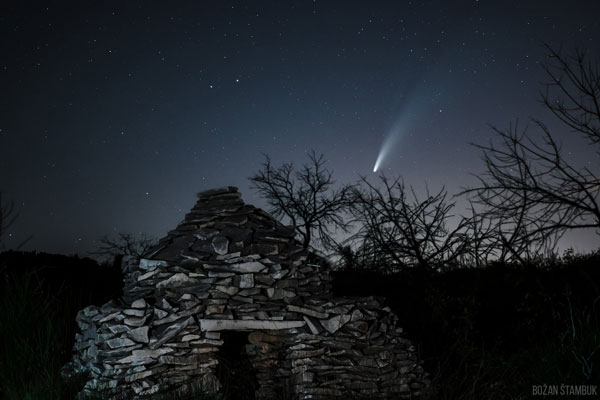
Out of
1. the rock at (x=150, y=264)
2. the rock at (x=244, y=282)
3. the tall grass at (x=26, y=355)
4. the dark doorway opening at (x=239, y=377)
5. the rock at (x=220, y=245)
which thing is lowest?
the dark doorway opening at (x=239, y=377)

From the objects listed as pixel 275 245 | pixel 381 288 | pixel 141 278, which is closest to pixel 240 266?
pixel 275 245

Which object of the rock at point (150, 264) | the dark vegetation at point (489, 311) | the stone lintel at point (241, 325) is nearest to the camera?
the stone lintel at point (241, 325)

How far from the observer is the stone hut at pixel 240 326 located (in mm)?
5156

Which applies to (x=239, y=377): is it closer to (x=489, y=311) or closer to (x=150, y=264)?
(x=150, y=264)

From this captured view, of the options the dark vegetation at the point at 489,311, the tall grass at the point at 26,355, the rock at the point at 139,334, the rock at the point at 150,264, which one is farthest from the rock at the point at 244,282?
the dark vegetation at the point at 489,311

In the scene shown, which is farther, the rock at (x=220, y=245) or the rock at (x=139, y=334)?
the rock at (x=220, y=245)

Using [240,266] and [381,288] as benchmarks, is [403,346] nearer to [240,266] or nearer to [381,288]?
[240,266]

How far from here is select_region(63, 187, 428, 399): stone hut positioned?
5156mm

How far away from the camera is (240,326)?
5.36 metres

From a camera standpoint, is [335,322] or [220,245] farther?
[220,245]

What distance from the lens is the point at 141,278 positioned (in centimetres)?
580

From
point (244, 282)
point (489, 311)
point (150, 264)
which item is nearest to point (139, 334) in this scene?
point (150, 264)

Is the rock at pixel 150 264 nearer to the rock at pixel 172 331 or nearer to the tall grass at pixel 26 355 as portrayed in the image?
the rock at pixel 172 331

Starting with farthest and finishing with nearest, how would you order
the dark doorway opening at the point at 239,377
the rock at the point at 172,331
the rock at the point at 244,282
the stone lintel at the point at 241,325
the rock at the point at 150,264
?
1. the dark doorway opening at the point at 239,377
2. the rock at the point at 150,264
3. the rock at the point at 244,282
4. the stone lintel at the point at 241,325
5. the rock at the point at 172,331
